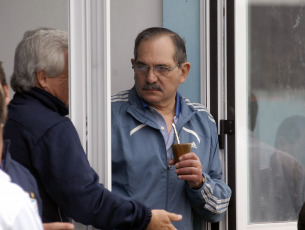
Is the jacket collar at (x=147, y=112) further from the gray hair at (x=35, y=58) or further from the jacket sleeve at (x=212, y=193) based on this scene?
the gray hair at (x=35, y=58)

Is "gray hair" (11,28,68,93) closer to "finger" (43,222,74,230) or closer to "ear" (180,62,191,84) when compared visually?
"finger" (43,222,74,230)

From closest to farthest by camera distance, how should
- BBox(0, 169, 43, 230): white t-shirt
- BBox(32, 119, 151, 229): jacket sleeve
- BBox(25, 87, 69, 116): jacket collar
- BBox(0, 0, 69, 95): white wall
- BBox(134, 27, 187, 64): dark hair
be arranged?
BBox(0, 169, 43, 230): white t-shirt < BBox(32, 119, 151, 229): jacket sleeve < BBox(25, 87, 69, 116): jacket collar < BBox(134, 27, 187, 64): dark hair < BBox(0, 0, 69, 95): white wall

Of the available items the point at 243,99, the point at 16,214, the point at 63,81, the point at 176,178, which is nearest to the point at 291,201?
the point at 243,99

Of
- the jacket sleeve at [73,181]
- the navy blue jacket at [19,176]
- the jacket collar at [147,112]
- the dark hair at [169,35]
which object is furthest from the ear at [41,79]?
the dark hair at [169,35]

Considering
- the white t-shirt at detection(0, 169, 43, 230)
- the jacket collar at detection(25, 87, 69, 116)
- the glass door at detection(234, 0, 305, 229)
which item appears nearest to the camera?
the white t-shirt at detection(0, 169, 43, 230)

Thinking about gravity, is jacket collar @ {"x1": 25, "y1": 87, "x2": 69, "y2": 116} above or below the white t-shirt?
above

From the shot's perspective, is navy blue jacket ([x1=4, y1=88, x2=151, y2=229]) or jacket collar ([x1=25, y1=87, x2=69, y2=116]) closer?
navy blue jacket ([x1=4, y1=88, x2=151, y2=229])

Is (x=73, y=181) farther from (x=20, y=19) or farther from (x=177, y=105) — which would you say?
(x=20, y=19)

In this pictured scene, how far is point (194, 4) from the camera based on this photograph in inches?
159

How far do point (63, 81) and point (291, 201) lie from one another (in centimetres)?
188

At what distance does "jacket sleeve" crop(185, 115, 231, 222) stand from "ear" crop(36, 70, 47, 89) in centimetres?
104

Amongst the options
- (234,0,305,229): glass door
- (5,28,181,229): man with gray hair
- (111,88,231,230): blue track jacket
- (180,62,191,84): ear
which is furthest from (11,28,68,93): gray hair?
(234,0,305,229): glass door

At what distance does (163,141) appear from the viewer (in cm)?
345

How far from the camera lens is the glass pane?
4.00 m
